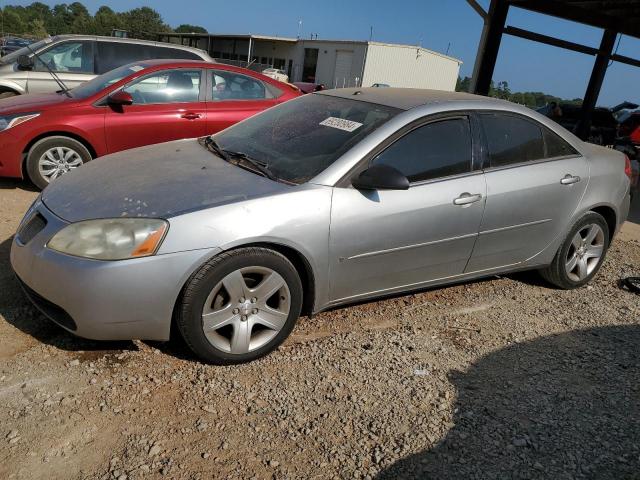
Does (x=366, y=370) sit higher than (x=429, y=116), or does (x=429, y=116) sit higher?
(x=429, y=116)

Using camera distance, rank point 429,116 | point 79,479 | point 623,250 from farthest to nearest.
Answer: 1. point 623,250
2. point 429,116
3. point 79,479

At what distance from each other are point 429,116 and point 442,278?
107 cm

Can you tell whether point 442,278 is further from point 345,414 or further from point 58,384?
point 58,384

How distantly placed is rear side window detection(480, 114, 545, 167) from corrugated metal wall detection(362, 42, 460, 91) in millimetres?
34823

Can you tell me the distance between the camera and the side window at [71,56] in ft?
27.8

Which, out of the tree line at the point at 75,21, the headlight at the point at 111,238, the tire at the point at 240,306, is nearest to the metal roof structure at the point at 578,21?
the tire at the point at 240,306

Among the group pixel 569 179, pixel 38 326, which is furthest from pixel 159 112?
pixel 569 179

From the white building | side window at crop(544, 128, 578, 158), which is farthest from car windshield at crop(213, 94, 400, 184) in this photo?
the white building

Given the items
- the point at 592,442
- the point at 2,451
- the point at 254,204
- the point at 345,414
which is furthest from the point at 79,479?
the point at 592,442

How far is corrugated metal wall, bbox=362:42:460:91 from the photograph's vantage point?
39.3 metres

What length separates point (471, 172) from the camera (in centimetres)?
358

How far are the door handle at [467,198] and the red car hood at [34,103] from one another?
428 centimetres

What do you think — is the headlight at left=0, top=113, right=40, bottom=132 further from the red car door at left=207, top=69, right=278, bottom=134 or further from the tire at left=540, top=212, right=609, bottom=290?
the tire at left=540, top=212, right=609, bottom=290

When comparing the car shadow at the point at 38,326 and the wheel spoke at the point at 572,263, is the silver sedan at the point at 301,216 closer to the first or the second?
the wheel spoke at the point at 572,263
